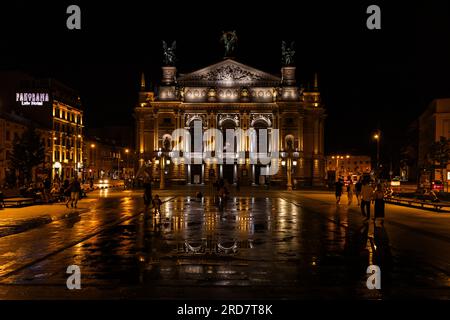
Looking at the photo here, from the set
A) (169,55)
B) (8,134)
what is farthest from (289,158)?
(8,134)

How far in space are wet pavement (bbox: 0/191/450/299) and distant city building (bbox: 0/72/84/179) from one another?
75690 millimetres

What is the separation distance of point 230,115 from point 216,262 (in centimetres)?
9311

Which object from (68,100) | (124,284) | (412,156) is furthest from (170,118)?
(124,284)

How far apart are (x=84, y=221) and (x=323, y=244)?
484 inches

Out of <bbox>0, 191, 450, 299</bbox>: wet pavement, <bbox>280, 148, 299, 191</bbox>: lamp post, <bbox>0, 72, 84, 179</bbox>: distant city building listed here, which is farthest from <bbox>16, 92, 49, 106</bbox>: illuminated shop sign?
<bbox>0, 191, 450, 299</bbox>: wet pavement

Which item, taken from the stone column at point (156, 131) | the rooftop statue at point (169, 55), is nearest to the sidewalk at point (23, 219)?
the stone column at point (156, 131)

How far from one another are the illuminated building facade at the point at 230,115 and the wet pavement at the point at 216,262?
80999 millimetres

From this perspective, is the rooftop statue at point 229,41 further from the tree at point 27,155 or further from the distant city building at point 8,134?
the tree at point 27,155

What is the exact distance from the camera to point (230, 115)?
106750mm

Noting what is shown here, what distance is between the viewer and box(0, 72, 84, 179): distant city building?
314 feet

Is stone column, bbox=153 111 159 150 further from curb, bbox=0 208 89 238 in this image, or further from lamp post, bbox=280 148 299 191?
curb, bbox=0 208 89 238

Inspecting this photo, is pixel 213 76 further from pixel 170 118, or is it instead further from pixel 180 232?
pixel 180 232

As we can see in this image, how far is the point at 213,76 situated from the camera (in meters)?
105

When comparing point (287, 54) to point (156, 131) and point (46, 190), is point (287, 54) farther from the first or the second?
point (46, 190)
